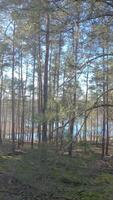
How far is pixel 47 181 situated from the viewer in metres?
11.1

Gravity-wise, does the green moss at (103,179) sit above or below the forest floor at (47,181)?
below

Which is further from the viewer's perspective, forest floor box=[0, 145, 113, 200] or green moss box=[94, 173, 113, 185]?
green moss box=[94, 173, 113, 185]

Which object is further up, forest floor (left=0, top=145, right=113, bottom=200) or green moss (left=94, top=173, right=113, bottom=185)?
forest floor (left=0, top=145, right=113, bottom=200)

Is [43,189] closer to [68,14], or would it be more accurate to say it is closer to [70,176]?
[70,176]

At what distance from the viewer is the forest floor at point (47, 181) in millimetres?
9734

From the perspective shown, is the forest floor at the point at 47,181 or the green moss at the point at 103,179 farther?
the green moss at the point at 103,179

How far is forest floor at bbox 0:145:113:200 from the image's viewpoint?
9734mm

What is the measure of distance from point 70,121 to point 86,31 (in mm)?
2206

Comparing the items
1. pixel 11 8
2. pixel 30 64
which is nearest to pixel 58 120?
pixel 11 8

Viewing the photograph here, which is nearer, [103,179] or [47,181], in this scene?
[47,181]

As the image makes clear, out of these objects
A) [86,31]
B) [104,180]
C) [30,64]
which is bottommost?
[104,180]

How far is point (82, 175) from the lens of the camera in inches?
522

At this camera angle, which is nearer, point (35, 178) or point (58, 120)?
point (58, 120)

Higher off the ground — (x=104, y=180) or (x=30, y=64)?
(x=30, y=64)
